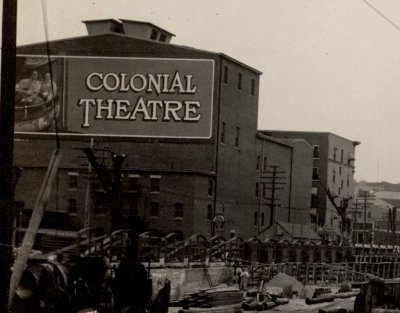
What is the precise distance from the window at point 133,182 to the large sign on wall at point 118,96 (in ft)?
11.5

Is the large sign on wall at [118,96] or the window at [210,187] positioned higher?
the large sign on wall at [118,96]

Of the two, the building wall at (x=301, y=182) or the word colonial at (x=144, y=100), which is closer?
the word colonial at (x=144, y=100)

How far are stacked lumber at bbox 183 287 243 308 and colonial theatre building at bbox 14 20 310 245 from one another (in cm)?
2646

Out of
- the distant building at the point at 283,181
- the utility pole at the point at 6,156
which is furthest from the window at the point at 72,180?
the utility pole at the point at 6,156

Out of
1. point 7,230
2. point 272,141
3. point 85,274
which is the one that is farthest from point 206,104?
point 7,230

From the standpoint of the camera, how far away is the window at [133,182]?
58.6 m

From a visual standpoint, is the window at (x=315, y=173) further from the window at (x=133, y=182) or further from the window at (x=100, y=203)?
the window at (x=100, y=203)

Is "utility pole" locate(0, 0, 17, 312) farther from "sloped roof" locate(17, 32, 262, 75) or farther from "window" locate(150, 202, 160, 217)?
"sloped roof" locate(17, 32, 262, 75)

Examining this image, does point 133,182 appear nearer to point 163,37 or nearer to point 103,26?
point 163,37

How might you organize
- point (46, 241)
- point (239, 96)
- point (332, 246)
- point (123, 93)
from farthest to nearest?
point (332, 246)
point (239, 96)
point (123, 93)
point (46, 241)

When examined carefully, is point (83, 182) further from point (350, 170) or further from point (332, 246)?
point (350, 170)

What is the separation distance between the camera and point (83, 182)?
59719mm

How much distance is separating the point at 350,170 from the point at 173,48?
5619 centimetres

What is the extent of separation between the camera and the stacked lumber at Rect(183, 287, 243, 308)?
83.6ft
